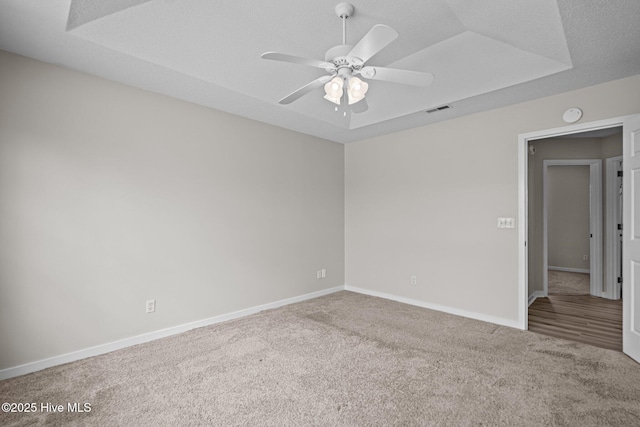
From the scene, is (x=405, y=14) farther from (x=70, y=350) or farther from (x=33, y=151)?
(x=70, y=350)

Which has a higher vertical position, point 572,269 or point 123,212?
point 123,212

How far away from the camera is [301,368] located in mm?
2518

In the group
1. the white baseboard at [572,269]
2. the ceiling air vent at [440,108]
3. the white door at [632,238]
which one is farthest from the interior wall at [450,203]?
the white baseboard at [572,269]

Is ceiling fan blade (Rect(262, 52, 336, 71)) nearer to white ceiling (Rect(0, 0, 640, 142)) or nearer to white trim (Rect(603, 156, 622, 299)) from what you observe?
white ceiling (Rect(0, 0, 640, 142))

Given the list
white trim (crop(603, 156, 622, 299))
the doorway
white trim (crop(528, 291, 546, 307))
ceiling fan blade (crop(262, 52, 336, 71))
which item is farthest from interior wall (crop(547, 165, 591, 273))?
ceiling fan blade (crop(262, 52, 336, 71))

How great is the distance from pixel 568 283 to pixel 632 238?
12.0 ft

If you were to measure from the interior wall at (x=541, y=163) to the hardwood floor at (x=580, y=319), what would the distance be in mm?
365

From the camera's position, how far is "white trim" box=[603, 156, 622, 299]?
4.46 metres

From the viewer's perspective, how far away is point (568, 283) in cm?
565

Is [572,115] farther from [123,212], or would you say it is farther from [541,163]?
[123,212]

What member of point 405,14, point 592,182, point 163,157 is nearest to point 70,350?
point 163,157

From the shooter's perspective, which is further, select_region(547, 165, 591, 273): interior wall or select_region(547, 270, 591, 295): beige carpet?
select_region(547, 165, 591, 273): interior wall

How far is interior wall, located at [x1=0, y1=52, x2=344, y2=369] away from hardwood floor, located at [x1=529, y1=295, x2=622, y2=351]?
315 cm

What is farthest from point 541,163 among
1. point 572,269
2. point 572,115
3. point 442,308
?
point 572,269
